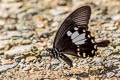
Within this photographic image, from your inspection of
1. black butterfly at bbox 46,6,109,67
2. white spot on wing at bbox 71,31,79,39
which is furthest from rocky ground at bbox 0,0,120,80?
white spot on wing at bbox 71,31,79,39

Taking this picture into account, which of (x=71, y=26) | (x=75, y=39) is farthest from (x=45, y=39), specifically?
(x=71, y=26)

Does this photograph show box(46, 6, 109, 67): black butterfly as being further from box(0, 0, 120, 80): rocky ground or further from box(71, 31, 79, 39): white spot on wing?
box(0, 0, 120, 80): rocky ground

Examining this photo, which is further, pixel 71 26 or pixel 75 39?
pixel 75 39

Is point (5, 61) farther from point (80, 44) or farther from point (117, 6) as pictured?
point (117, 6)

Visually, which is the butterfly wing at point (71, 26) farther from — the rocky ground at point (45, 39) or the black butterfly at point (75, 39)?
the rocky ground at point (45, 39)

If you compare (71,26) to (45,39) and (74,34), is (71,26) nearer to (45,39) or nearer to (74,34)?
(74,34)

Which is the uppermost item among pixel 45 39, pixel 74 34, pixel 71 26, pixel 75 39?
pixel 71 26

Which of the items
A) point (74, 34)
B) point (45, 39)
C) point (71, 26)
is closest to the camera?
point (71, 26)

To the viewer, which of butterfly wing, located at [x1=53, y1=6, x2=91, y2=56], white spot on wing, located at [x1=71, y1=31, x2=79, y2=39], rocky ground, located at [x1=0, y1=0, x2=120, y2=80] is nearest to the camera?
butterfly wing, located at [x1=53, y1=6, x2=91, y2=56]
